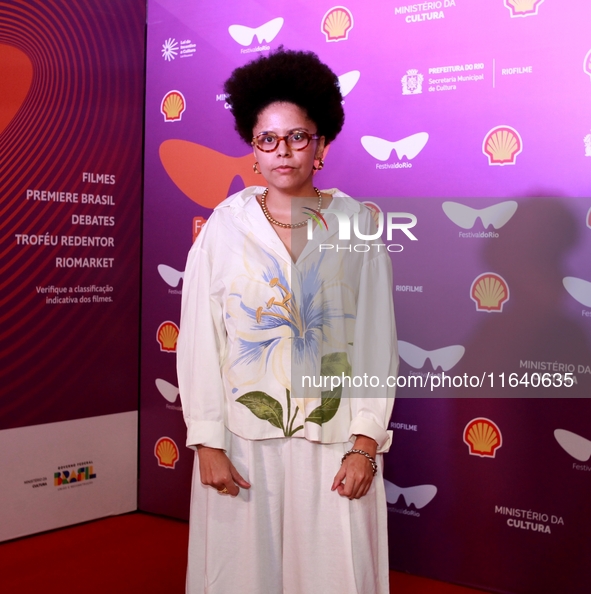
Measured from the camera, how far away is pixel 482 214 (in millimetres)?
2717

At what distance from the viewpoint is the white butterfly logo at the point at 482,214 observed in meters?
2.67

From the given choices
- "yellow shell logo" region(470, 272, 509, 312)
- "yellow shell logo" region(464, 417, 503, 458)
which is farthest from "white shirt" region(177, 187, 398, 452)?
"yellow shell logo" region(464, 417, 503, 458)

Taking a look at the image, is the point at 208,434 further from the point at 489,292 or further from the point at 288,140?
the point at 489,292

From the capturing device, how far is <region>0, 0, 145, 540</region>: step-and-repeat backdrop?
10.2 feet

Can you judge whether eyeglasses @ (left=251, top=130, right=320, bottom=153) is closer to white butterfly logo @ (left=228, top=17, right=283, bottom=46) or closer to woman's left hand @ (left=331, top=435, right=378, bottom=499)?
woman's left hand @ (left=331, top=435, right=378, bottom=499)

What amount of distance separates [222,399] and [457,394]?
1363 millimetres

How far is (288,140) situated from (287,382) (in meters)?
0.64

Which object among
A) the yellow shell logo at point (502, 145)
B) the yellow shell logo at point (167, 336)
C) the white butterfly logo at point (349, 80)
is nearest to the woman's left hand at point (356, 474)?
the yellow shell logo at point (502, 145)

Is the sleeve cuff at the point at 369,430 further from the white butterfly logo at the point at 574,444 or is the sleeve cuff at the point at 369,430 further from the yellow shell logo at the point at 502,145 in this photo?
the yellow shell logo at the point at 502,145

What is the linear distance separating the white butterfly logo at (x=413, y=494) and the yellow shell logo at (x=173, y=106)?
205 cm

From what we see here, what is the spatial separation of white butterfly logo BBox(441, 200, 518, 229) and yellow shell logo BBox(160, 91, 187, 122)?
145cm

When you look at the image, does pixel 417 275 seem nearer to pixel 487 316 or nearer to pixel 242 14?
pixel 487 316

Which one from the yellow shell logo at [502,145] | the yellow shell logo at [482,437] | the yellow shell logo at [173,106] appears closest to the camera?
the yellow shell logo at [502,145]

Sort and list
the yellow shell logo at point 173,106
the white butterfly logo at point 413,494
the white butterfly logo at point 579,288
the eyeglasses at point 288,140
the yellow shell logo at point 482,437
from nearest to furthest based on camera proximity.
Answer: the eyeglasses at point 288,140
the white butterfly logo at point 579,288
the yellow shell logo at point 482,437
the white butterfly logo at point 413,494
the yellow shell logo at point 173,106
